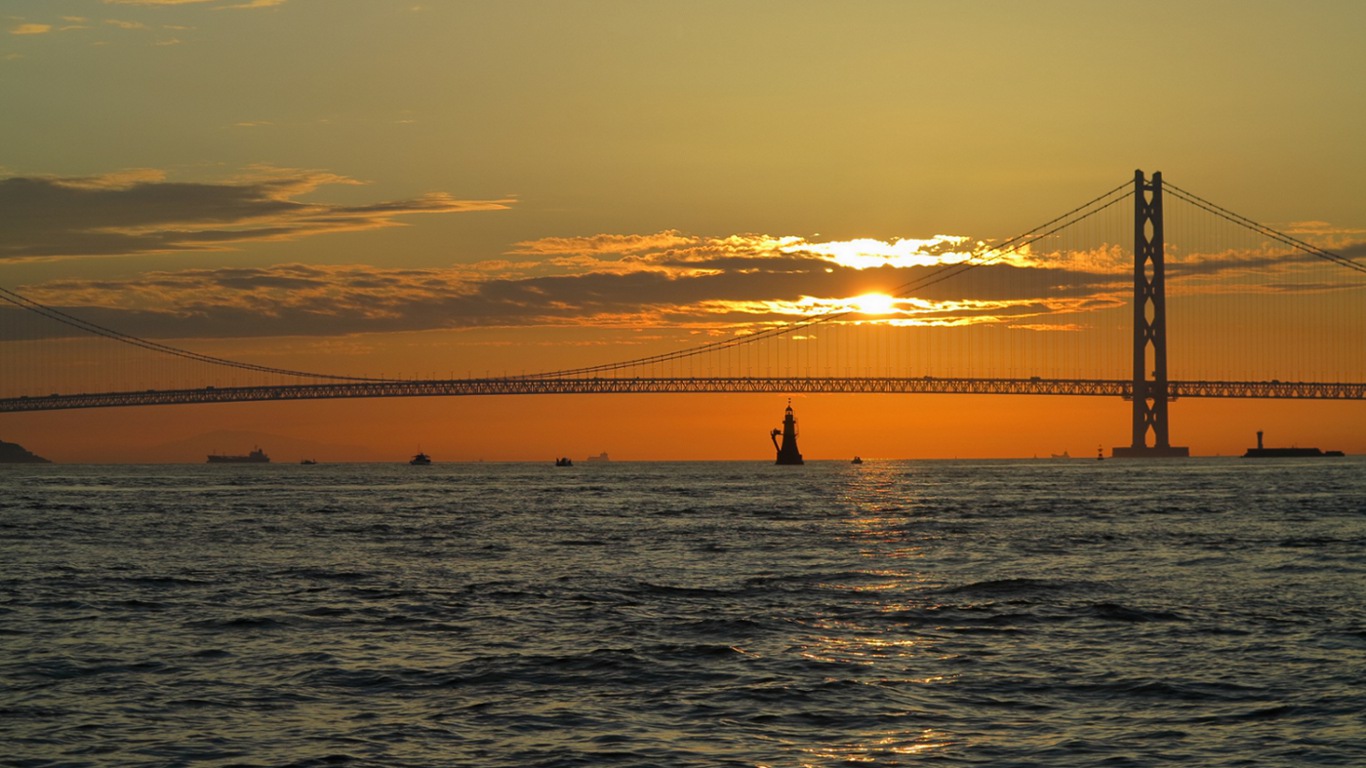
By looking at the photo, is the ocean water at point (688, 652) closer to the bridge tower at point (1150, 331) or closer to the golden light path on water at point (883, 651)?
the golden light path on water at point (883, 651)

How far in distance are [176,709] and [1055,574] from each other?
61.7ft

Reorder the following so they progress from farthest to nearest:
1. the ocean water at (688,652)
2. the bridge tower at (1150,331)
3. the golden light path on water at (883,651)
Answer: the bridge tower at (1150,331) < the ocean water at (688,652) < the golden light path on water at (883,651)

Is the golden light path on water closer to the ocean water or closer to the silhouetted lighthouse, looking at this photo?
the ocean water

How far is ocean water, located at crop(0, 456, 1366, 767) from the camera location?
1401 centimetres

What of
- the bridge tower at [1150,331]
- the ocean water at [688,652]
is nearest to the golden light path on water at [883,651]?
the ocean water at [688,652]

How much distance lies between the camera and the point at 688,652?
19.5 meters

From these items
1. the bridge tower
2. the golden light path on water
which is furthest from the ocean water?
the bridge tower

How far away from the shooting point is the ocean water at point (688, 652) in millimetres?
14008

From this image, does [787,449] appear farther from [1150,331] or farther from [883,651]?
[883,651]

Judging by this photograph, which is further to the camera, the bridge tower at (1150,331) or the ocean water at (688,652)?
the bridge tower at (1150,331)

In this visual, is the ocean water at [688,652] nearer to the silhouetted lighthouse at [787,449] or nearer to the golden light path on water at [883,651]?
the golden light path on water at [883,651]

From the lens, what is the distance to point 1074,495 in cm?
7856

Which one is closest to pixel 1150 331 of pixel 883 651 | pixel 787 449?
pixel 787 449

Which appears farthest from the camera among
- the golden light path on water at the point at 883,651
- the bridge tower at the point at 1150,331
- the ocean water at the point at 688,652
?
the bridge tower at the point at 1150,331
